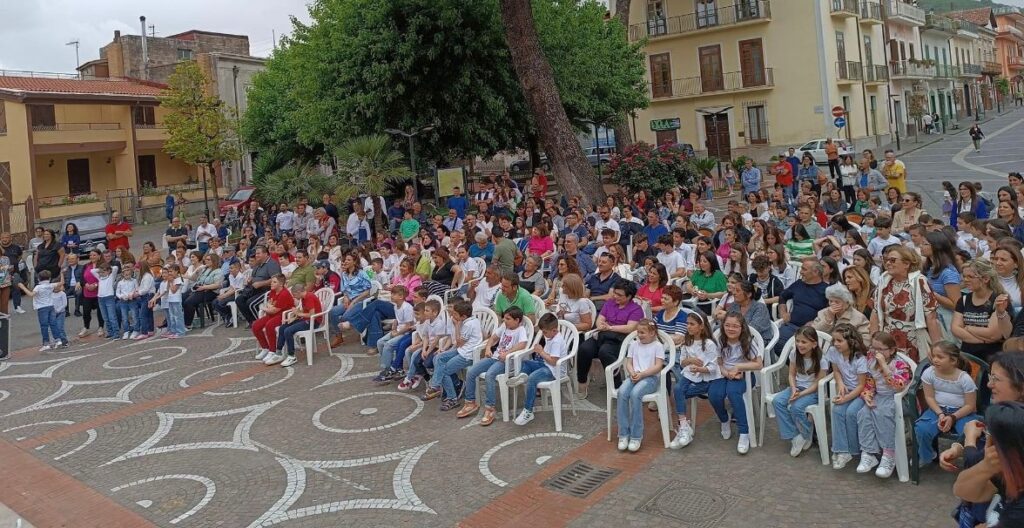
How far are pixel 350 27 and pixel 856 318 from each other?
1722 centimetres

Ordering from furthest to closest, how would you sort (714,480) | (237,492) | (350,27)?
(350,27), (237,492), (714,480)

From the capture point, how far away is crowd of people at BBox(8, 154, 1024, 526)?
6.16 meters

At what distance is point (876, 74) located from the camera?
44.2 meters

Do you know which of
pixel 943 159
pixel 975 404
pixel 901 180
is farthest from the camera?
pixel 943 159

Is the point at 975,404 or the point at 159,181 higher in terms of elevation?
the point at 159,181

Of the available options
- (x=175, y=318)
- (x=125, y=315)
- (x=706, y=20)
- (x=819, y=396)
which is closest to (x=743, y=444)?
(x=819, y=396)

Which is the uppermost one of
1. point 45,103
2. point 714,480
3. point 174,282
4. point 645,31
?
point 645,31

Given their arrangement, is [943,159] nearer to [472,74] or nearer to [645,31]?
[645,31]

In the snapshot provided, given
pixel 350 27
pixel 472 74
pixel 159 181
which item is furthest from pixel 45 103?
pixel 472 74

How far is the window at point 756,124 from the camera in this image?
4047cm

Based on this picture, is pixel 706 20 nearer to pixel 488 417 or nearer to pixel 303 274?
pixel 303 274

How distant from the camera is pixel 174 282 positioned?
14094mm

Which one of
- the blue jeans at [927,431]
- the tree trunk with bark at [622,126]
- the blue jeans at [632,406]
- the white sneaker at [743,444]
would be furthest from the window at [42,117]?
the blue jeans at [927,431]

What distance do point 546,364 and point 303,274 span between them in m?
6.07
